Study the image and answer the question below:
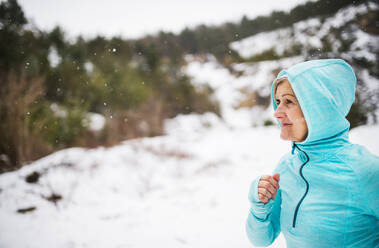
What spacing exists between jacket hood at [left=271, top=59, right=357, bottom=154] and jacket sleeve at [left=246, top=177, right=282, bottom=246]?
15.6 inches

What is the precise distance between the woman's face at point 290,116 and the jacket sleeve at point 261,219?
1.06 feet

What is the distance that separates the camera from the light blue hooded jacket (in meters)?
0.73

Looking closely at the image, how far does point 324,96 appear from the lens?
832 mm

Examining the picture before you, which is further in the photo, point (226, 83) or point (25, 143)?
point (226, 83)

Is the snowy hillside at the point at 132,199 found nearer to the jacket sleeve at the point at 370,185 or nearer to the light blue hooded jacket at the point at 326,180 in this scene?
the light blue hooded jacket at the point at 326,180

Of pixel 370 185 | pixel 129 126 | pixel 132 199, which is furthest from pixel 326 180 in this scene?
pixel 129 126

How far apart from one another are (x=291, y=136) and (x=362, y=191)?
358 mm

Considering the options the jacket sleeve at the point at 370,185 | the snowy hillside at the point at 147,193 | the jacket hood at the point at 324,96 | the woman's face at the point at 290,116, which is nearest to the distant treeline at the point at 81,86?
the snowy hillside at the point at 147,193

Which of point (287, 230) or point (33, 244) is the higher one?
point (287, 230)

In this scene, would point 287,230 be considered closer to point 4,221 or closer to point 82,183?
point 4,221

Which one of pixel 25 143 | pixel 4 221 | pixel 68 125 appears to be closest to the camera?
pixel 4 221

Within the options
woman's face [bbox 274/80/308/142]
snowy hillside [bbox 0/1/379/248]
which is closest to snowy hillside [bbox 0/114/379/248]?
snowy hillside [bbox 0/1/379/248]

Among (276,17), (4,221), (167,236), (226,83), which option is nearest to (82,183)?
(4,221)

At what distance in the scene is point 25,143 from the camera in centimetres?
511
